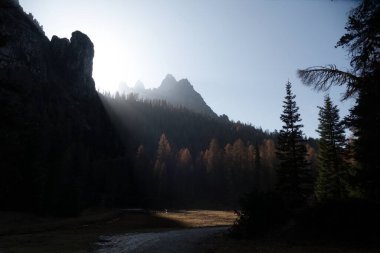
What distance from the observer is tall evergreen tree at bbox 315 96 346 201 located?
47409 millimetres

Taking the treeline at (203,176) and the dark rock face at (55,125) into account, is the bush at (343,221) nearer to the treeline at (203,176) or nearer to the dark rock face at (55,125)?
the dark rock face at (55,125)

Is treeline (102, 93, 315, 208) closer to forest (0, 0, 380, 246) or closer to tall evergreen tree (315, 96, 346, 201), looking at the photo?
forest (0, 0, 380, 246)

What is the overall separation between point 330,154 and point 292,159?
8517 mm

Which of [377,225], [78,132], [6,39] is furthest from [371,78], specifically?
[78,132]

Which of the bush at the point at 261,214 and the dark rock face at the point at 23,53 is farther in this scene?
the dark rock face at the point at 23,53

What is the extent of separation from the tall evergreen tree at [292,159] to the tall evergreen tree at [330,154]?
5.83 meters

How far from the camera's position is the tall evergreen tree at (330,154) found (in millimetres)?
47409

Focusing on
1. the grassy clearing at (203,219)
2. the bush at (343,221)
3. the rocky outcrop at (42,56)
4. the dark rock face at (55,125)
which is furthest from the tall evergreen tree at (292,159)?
the rocky outcrop at (42,56)

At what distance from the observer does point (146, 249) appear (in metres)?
21.2

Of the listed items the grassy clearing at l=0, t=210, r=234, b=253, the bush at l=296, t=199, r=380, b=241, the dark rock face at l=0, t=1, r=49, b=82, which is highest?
the dark rock face at l=0, t=1, r=49, b=82

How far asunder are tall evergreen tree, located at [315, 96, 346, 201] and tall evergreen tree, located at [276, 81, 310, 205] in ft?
19.1

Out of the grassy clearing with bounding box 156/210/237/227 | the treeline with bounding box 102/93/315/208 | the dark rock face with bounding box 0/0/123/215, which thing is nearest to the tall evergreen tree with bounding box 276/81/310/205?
the grassy clearing with bounding box 156/210/237/227

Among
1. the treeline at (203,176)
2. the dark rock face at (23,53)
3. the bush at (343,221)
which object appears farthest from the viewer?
the dark rock face at (23,53)

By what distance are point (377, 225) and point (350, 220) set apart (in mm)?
1409
